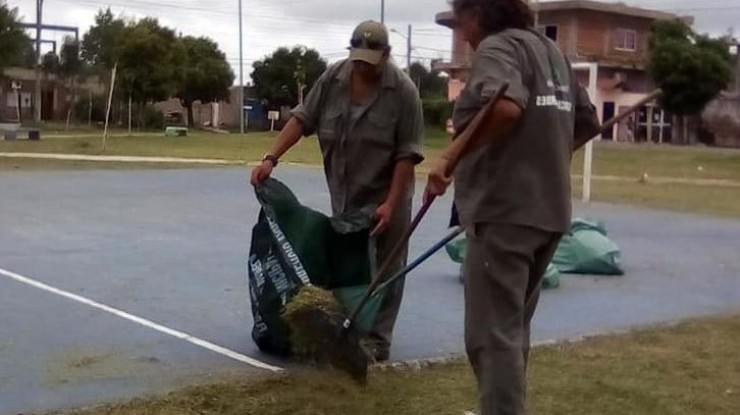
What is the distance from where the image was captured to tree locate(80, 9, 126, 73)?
6736 centimetres

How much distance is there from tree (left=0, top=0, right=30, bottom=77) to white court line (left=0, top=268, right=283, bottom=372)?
35.6 meters

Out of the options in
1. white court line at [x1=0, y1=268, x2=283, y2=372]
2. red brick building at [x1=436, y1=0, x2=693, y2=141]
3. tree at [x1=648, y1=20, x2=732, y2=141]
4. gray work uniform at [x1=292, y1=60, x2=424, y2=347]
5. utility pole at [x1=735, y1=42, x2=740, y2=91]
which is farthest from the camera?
utility pole at [x1=735, y1=42, x2=740, y2=91]

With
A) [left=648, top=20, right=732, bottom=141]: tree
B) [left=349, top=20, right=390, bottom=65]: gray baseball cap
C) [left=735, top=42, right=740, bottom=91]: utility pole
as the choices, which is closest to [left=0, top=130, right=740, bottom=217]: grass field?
[left=648, top=20, right=732, bottom=141]: tree

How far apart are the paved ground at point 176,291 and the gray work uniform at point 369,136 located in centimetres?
88

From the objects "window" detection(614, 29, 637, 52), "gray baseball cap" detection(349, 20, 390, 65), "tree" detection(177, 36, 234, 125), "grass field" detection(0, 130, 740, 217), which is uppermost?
"window" detection(614, 29, 637, 52)

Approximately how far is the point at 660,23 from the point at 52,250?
40491 millimetres

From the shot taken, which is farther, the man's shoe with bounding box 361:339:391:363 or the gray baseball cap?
the man's shoe with bounding box 361:339:391:363

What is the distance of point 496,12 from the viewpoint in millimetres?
4180

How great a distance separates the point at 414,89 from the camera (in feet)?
19.9

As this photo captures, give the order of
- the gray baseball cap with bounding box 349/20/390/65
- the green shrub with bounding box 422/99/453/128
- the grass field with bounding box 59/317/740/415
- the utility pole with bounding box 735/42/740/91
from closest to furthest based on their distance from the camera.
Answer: the grass field with bounding box 59/317/740/415, the gray baseball cap with bounding box 349/20/390/65, the green shrub with bounding box 422/99/453/128, the utility pole with bounding box 735/42/740/91

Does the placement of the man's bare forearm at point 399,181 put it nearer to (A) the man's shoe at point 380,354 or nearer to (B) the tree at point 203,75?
(A) the man's shoe at point 380,354

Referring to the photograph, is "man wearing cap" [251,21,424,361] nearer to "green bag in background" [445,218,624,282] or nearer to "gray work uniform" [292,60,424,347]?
"gray work uniform" [292,60,424,347]

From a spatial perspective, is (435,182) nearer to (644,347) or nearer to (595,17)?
(644,347)

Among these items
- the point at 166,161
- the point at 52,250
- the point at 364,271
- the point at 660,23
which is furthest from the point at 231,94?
the point at 364,271
